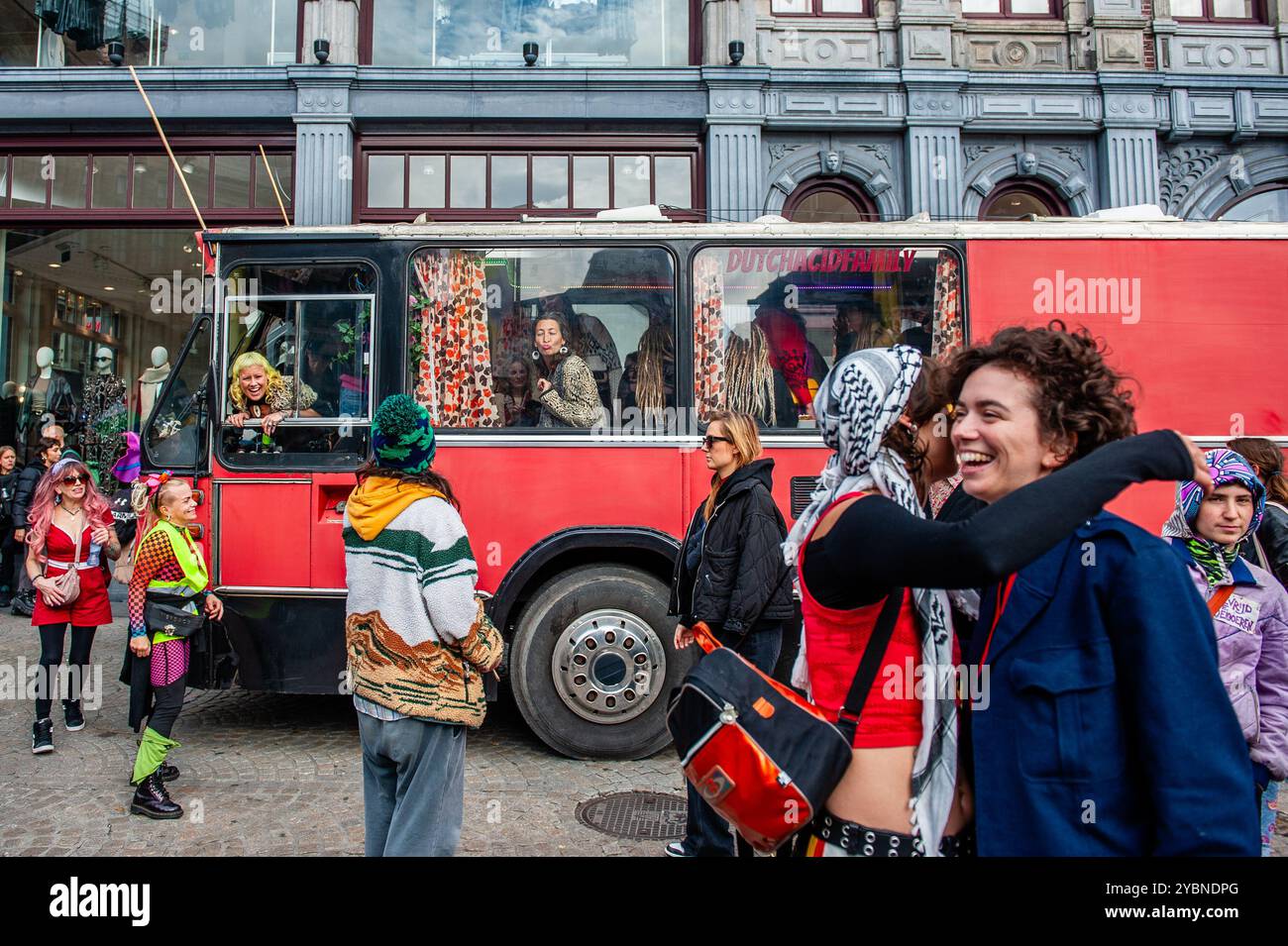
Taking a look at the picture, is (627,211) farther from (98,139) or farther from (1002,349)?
(98,139)

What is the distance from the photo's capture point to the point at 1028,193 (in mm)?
12297

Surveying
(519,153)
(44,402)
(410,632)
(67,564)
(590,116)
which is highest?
(590,116)

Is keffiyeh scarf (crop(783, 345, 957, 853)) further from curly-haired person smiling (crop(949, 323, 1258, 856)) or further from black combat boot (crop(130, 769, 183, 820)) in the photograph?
black combat boot (crop(130, 769, 183, 820))

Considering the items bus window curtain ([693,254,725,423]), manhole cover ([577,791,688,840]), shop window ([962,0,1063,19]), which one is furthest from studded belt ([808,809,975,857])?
shop window ([962,0,1063,19])

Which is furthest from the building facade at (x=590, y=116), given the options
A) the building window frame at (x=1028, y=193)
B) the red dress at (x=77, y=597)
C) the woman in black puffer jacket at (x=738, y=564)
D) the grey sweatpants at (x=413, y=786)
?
the grey sweatpants at (x=413, y=786)

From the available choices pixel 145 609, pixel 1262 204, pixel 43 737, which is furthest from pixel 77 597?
pixel 1262 204

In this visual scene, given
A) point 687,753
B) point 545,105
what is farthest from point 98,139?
point 687,753

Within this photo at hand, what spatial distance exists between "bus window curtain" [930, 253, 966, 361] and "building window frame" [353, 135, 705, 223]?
708 centimetres

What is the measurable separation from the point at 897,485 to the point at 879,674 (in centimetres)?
39

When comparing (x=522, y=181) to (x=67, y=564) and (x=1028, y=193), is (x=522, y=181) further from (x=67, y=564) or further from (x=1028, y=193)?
(x=67, y=564)

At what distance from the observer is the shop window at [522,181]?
12.1 m

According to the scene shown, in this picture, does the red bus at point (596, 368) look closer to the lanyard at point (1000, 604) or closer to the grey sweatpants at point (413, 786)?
the grey sweatpants at point (413, 786)

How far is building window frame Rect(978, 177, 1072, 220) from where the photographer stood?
1215cm

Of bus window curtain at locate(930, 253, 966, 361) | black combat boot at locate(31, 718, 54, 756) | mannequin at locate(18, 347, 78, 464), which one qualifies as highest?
mannequin at locate(18, 347, 78, 464)
